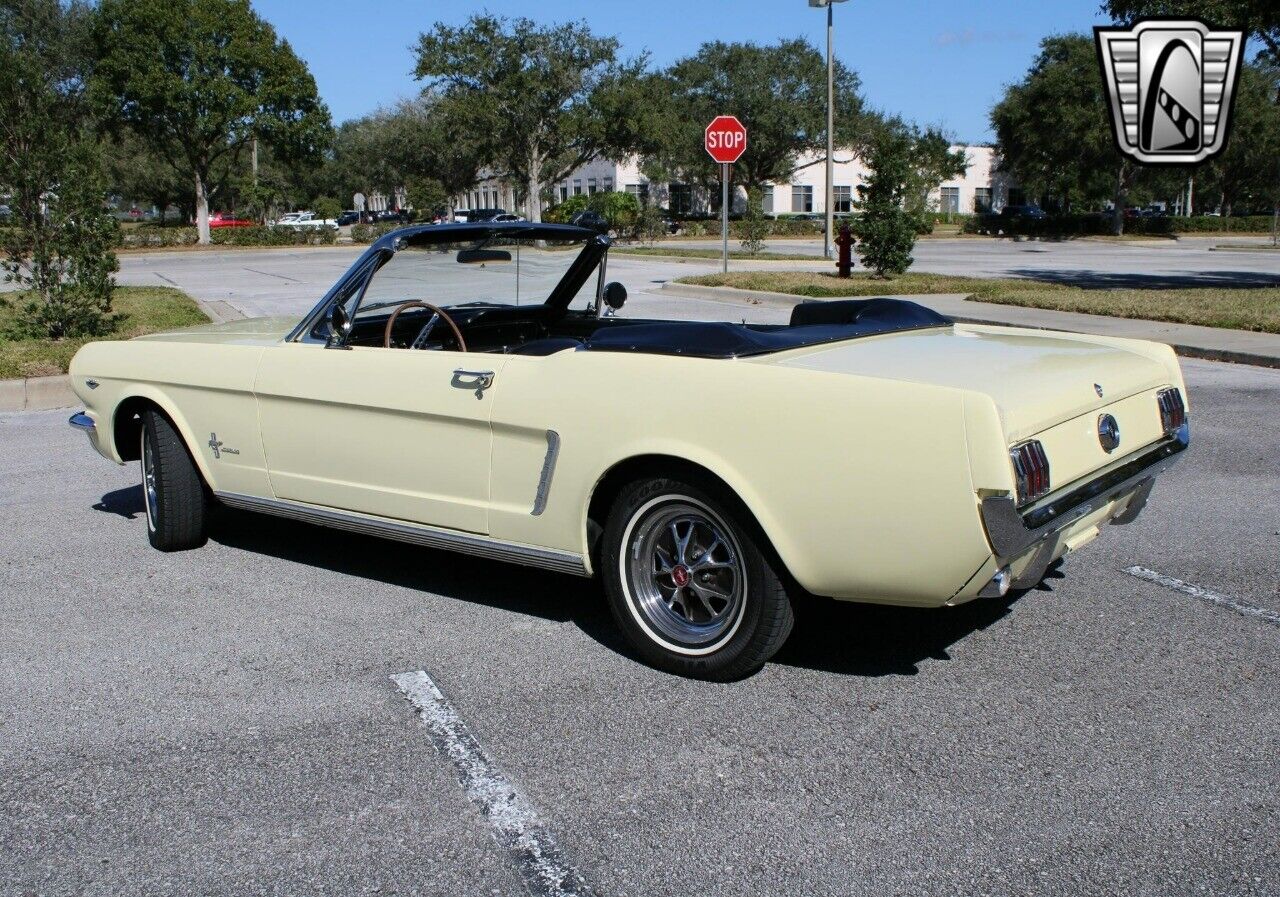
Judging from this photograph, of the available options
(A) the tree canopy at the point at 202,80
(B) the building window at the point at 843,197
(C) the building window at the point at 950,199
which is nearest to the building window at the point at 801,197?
(B) the building window at the point at 843,197

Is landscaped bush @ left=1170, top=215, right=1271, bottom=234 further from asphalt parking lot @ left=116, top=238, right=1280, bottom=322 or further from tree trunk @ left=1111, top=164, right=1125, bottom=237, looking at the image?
asphalt parking lot @ left=116, top=238, right=1280, bottom=322

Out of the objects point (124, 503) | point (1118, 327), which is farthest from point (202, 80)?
point (124, 503)

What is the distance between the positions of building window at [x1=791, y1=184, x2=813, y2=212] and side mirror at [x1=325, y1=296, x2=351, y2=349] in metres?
72.5

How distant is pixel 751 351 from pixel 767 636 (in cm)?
89

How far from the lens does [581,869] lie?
2.86m

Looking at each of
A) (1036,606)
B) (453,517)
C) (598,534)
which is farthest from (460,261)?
(1036,606)

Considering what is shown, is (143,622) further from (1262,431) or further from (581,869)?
(1262,431)

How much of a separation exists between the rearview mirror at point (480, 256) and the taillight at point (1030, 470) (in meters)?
2.57

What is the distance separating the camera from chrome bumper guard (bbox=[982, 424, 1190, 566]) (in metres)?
3.27

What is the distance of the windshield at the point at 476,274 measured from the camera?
16.3 ft

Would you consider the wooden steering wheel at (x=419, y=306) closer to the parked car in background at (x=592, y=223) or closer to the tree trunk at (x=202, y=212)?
the parked car in background at (x=592, y=223)

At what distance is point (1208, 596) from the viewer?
4.71m

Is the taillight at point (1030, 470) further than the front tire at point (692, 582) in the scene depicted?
No

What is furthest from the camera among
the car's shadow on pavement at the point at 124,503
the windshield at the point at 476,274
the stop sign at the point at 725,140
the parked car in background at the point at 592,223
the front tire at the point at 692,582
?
the stop sign at the point at 725,140
